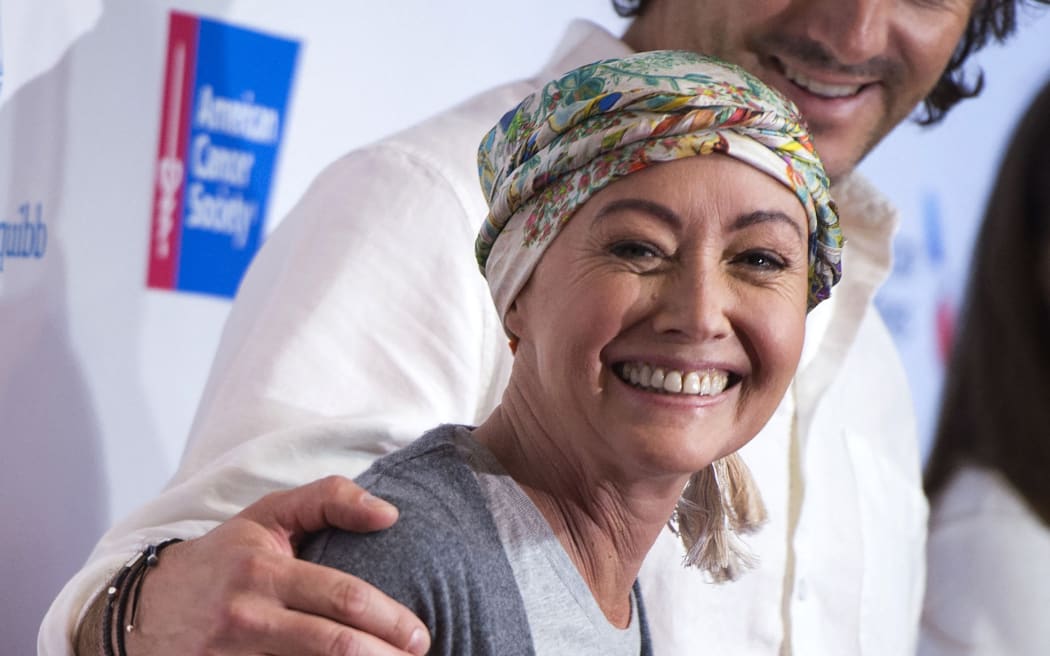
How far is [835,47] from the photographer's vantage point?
158 cm

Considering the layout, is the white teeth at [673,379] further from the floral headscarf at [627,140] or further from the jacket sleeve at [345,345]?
the jacket sleeve at [345,345]

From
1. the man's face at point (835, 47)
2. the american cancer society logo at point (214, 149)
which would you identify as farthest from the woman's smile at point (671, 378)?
the american cancer society logo at point (214, 149)

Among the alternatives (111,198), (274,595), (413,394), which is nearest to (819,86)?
(413,394)

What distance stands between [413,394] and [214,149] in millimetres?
620

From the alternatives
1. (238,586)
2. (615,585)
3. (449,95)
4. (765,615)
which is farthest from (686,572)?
(449,95)

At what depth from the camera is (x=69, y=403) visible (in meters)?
1.53

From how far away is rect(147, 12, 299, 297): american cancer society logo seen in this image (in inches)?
65.5

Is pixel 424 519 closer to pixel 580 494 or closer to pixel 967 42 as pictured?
pixel 580 494

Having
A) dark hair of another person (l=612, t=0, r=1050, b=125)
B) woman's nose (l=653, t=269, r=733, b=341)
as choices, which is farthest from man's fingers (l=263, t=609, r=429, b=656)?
dark hair of another person (l=612, t=0, r=1050, b=125)

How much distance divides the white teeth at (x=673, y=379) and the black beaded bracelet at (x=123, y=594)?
0.41m

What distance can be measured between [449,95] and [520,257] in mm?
1095

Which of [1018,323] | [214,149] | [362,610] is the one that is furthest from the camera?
[1018,323]

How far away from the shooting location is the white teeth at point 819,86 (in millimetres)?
1604

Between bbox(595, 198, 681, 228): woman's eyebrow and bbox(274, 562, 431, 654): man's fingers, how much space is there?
323 millimetres
